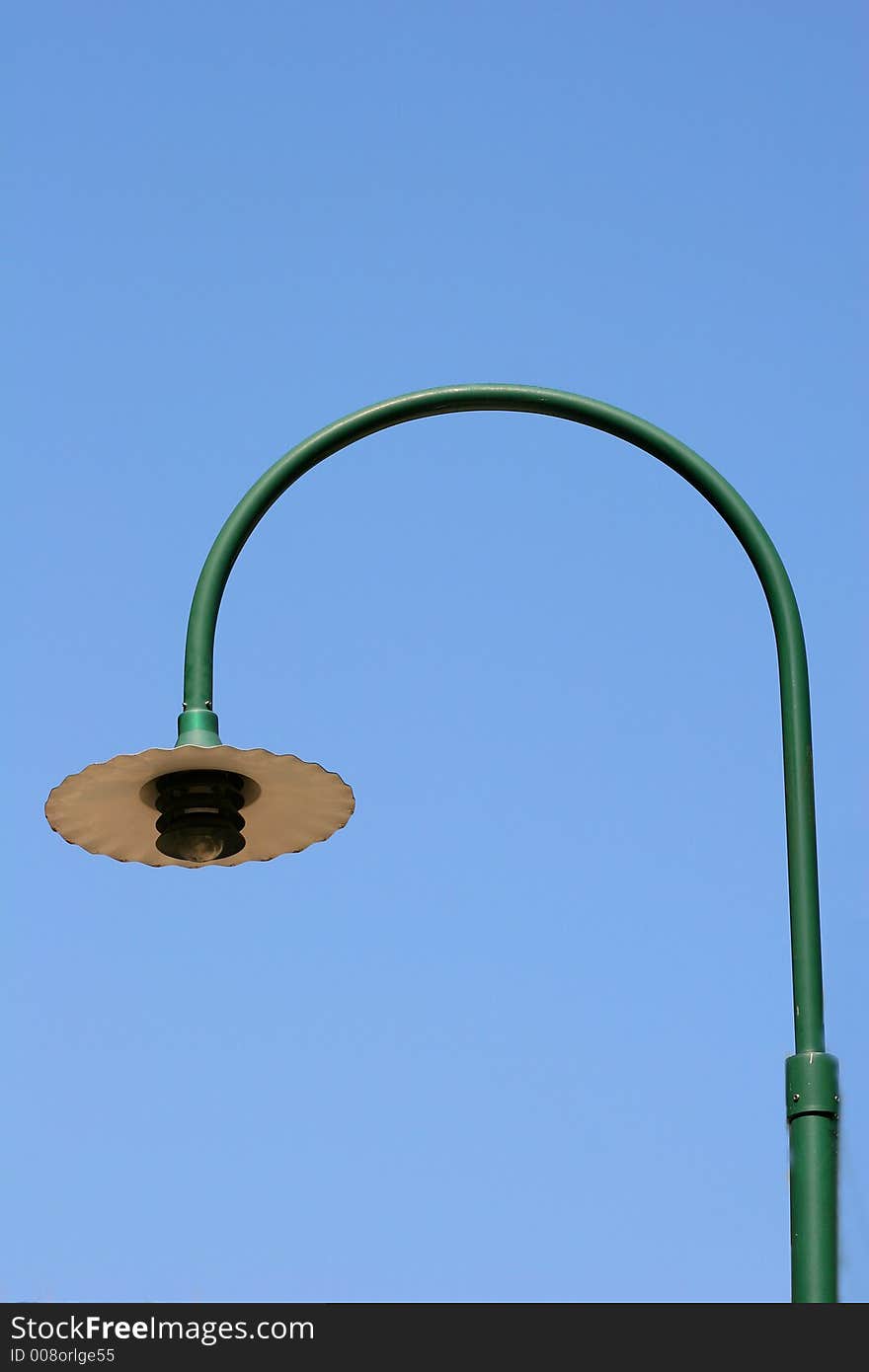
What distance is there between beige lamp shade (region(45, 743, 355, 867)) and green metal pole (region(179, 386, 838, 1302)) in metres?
0.14

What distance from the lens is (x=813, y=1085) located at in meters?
5.59

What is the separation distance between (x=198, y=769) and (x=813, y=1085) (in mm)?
2329

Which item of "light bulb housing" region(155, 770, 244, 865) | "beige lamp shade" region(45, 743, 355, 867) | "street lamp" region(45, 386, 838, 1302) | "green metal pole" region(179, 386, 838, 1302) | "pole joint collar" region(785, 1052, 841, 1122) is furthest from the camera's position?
"light bulb housing" region(155, 770, 244, 865)

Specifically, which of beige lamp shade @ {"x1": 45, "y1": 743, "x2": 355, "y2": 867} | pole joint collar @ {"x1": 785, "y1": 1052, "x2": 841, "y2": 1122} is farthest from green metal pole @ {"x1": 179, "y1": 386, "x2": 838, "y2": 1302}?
beige lamp shade @ {"x1": 45, "y1": 743, "x2": 355, "y2": 867}

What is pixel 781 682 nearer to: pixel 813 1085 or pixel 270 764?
pixel 813 1085

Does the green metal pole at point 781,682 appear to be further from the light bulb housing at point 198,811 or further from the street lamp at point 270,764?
the light bulb housing at point 198,811

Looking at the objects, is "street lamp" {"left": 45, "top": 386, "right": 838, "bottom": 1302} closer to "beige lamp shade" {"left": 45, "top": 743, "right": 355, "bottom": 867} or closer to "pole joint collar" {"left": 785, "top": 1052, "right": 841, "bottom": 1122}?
"beige lamp shade" {"left": 45, "top": 743, "right": 355, "bottom": 867}

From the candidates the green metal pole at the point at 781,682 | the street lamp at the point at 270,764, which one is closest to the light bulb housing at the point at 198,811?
the street lamp at the point at 270,764

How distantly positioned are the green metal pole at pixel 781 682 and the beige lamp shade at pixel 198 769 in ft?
0.47

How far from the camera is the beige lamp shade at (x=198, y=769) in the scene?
21.0 feet

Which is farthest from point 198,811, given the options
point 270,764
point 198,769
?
point 270,764

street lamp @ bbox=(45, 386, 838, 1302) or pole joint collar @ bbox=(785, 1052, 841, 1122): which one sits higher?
street lamp @ bbox=(45, 386, 838, 1302)

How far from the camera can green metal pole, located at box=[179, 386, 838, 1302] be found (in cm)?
545
